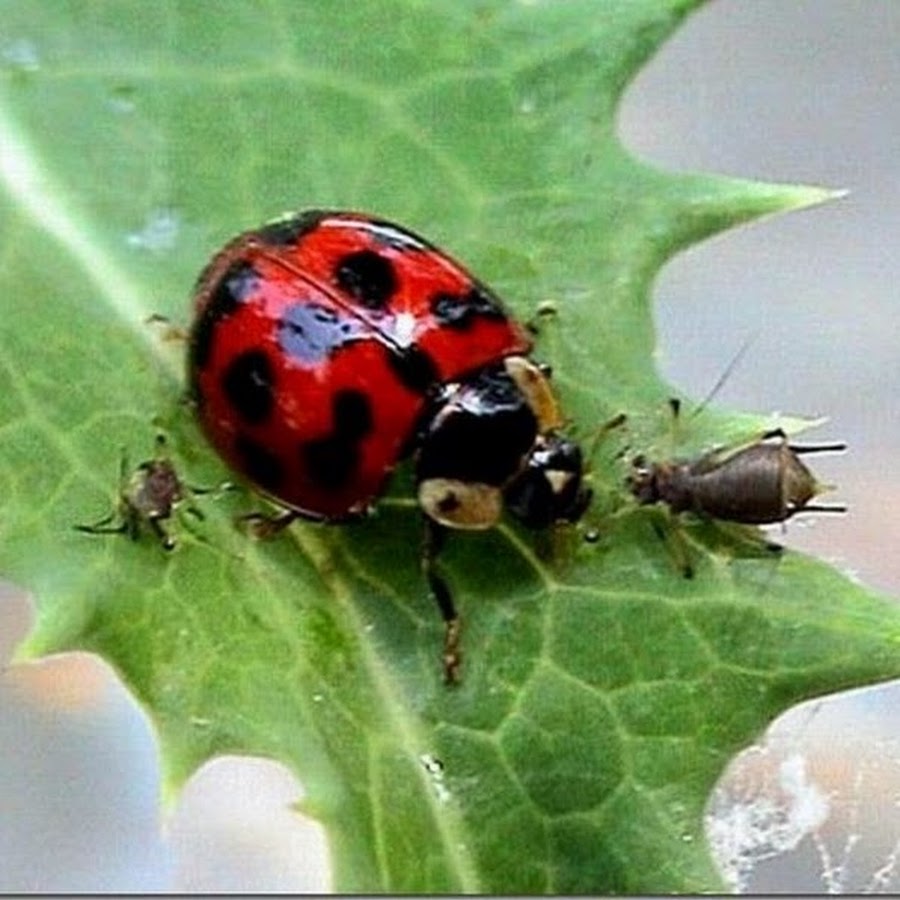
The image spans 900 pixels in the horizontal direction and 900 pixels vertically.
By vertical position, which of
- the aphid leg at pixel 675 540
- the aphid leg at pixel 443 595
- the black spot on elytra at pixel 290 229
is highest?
the black spot on elytra at pixel 290 229

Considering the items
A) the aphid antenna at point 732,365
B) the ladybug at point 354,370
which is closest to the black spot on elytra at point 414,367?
the ladybug at point 354,370

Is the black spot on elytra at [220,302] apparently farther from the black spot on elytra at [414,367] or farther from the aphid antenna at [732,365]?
the aphid antenna at [732,365]

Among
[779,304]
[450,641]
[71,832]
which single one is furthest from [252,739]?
[779,304]

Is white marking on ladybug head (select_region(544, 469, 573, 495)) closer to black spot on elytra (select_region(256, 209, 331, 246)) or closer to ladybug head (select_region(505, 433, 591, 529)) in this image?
ladybug head (select_region(505, 433, 591, 529))

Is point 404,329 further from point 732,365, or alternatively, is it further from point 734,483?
point 732,365

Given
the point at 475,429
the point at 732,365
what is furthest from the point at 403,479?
the point at 732,365

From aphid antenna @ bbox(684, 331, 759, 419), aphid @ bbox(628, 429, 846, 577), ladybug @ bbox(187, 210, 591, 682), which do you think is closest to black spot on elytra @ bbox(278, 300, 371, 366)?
ladybug @ bbox(187, 210, 591, 682)
